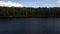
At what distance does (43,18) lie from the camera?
8.74 meters

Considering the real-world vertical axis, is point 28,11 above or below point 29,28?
above

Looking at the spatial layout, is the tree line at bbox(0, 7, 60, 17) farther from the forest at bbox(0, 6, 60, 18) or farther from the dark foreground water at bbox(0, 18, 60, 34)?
the dark foreground water at bbox(0, 18, 60, 34)

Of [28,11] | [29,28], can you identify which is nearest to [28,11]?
[28,11]

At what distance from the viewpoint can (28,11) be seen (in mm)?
7922

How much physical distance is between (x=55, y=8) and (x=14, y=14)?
9.84ft

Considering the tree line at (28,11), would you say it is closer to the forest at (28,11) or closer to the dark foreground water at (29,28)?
the forest at (28,11)

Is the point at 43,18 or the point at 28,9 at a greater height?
the point at 28,9

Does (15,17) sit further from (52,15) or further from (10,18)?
(52,15)

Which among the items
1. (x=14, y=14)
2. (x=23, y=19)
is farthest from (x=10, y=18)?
(x=23, y=19)

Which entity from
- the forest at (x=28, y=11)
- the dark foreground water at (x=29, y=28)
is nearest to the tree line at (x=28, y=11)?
the forest at (x=28, y=11)

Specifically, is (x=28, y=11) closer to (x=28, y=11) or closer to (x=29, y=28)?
(x=28, y=11)

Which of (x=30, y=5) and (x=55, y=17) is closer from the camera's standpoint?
(x=30, y=5)

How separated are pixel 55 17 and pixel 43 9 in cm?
122

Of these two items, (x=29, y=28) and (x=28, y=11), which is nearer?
(x=29, y=28)
